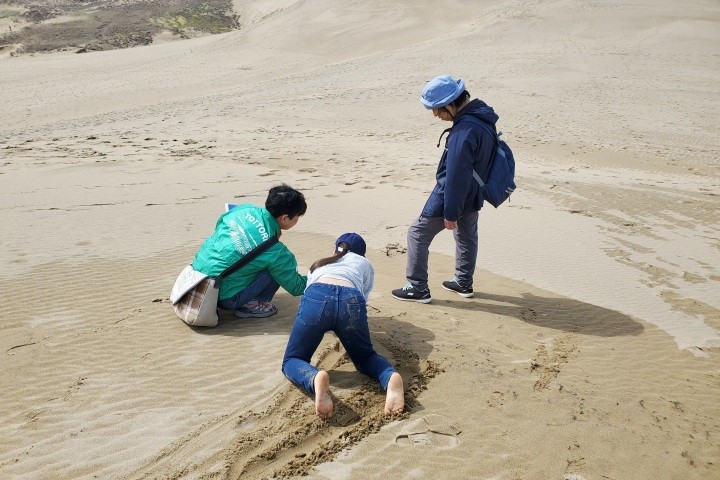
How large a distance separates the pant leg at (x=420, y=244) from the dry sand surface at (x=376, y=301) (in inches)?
11.3

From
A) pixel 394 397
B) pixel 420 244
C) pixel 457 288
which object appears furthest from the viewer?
pixel 457 288

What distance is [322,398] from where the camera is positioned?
12.0 ft

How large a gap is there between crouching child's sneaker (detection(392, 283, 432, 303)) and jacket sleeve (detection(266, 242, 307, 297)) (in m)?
1.13

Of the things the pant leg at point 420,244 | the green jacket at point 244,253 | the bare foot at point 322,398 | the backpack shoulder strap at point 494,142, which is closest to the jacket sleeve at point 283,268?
the green jacket at point 244,253

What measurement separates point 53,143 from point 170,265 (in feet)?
25.5

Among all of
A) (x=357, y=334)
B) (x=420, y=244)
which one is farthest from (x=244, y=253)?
(x=420, y=244)

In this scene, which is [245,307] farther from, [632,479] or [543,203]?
[543,203]

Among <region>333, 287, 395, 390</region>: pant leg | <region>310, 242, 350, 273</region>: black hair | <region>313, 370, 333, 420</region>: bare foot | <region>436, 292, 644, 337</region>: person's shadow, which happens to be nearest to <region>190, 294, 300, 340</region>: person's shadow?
<region>310, 242, 350, 273</region>: black hair

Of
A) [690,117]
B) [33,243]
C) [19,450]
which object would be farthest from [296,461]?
[690,117]

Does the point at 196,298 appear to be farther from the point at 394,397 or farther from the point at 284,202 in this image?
the point at 394,397

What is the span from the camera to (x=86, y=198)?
876 centimetres

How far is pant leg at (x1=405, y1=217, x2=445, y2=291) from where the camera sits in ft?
17.6

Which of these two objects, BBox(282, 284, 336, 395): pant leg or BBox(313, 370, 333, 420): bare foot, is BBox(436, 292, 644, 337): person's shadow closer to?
BBox(282, 284, 336, 395): pant leg

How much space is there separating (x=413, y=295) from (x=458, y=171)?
1226mm
